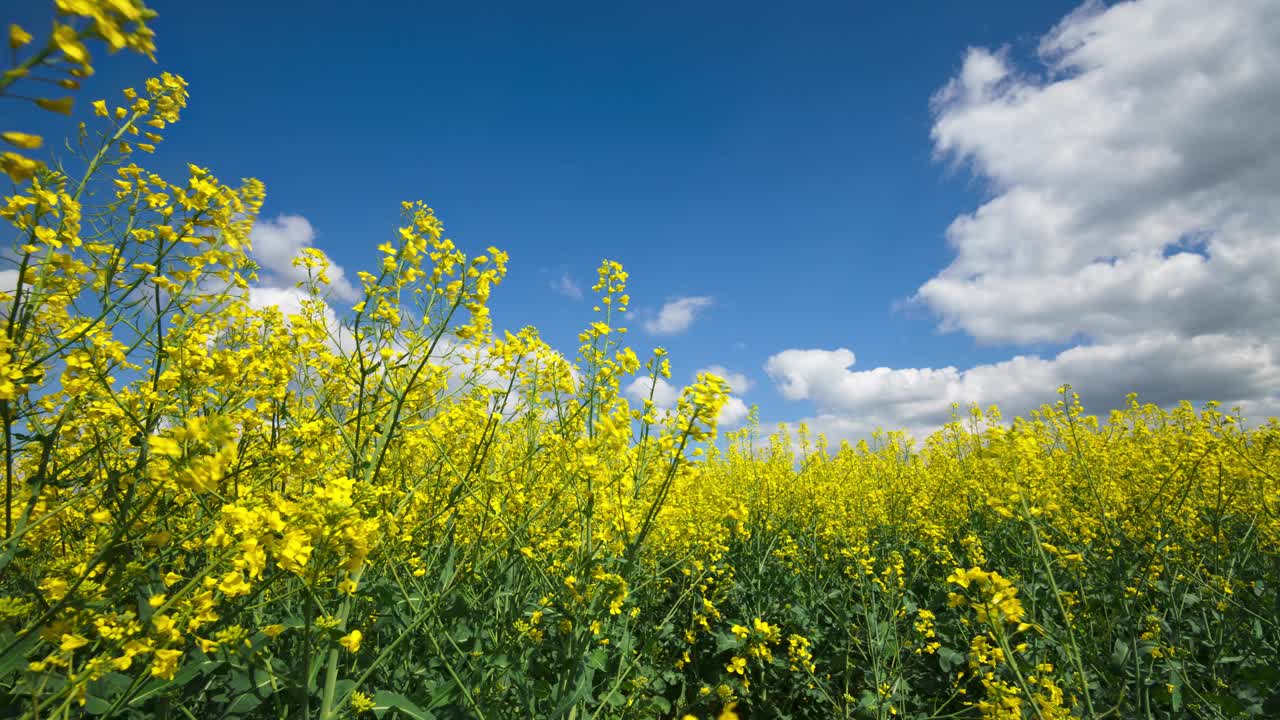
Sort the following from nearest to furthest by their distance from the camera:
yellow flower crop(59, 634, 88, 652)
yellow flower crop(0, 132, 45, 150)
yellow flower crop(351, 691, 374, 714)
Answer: yellow flower crop(0, 132, 45, 150) → yellow flower crop(59, 634, 88, 652) → yellow flower crop(351, 691, 374, 714)

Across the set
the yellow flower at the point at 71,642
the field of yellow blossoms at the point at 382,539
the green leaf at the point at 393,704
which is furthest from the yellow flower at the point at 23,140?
the green leaf at the point at 393,704

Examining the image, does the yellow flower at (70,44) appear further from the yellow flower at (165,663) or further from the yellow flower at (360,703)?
the yellow flower at (360,703)

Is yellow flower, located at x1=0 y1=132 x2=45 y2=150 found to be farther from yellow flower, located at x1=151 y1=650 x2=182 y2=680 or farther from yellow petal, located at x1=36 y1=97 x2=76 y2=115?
yellow flower, located at x1=151 y1=650 x2=182 y2=680

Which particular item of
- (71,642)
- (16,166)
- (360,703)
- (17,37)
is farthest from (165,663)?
(17,37)

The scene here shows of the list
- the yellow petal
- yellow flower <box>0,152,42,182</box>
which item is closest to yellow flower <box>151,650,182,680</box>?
yellow flower <box>0,152,42,182</box>

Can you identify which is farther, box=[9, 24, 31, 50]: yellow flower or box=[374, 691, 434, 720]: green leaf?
box=[374, 691, 434, 720]: green leaf

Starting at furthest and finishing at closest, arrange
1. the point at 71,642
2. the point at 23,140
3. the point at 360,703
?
1. the point at 360,703
2. the point at 71,642
3. the point at 23,140

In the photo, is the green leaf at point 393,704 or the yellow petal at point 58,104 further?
the green leaf at point 393,704

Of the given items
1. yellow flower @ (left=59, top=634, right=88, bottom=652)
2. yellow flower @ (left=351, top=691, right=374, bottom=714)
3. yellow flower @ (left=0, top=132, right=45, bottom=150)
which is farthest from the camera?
yellow flower @ (left=351, top=691, right=374, bottom=714)

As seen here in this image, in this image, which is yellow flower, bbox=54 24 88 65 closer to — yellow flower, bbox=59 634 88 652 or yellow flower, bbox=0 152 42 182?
yellow flower, bbox=0 152 42 182

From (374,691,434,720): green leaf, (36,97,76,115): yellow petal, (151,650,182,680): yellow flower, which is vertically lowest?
(374,691,434,720): green leaf

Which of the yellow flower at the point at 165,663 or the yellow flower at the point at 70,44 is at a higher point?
the yellow flower at the point at 70,44

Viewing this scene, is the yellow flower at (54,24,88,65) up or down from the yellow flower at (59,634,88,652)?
up

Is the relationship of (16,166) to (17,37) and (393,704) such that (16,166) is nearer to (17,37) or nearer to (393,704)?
(17,37)
